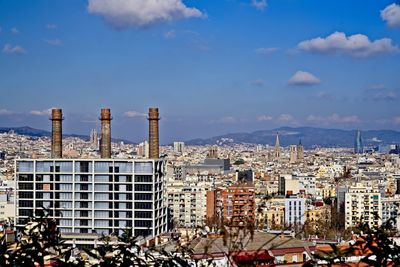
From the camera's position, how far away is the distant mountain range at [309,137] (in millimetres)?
113438

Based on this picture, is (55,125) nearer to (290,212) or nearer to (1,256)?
(290,212)

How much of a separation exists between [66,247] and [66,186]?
15975 mm

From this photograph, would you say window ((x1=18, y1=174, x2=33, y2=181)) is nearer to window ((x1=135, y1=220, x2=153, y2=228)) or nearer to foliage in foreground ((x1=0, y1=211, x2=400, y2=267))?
window ((x1=135, y1=220, x2=153, y2=228))

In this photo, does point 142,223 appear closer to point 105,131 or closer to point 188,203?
point 105,131

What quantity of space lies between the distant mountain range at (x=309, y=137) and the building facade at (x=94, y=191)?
92121mm

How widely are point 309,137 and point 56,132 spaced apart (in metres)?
108

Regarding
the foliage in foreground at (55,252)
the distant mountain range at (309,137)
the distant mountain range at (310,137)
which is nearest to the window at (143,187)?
the foliage in foreground at (55,252)

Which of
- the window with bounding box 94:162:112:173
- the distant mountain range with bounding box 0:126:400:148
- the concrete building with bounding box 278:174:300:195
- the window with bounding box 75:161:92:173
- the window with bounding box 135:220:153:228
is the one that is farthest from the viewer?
the distant mountain range with bounding box 0:126:400:148

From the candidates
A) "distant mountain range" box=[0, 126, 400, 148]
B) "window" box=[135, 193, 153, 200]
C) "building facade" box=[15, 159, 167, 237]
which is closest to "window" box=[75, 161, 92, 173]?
"building facade" box=[15, 159, 167, 237]

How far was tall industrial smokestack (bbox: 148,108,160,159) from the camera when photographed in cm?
1881

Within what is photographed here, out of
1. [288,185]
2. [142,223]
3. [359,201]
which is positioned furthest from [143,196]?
[288,185]

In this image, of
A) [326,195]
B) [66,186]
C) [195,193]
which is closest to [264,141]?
[326,195]

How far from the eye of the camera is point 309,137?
124 meters

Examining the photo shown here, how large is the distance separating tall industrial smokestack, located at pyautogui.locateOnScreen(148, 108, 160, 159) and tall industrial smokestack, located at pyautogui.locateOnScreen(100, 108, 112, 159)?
118cm
